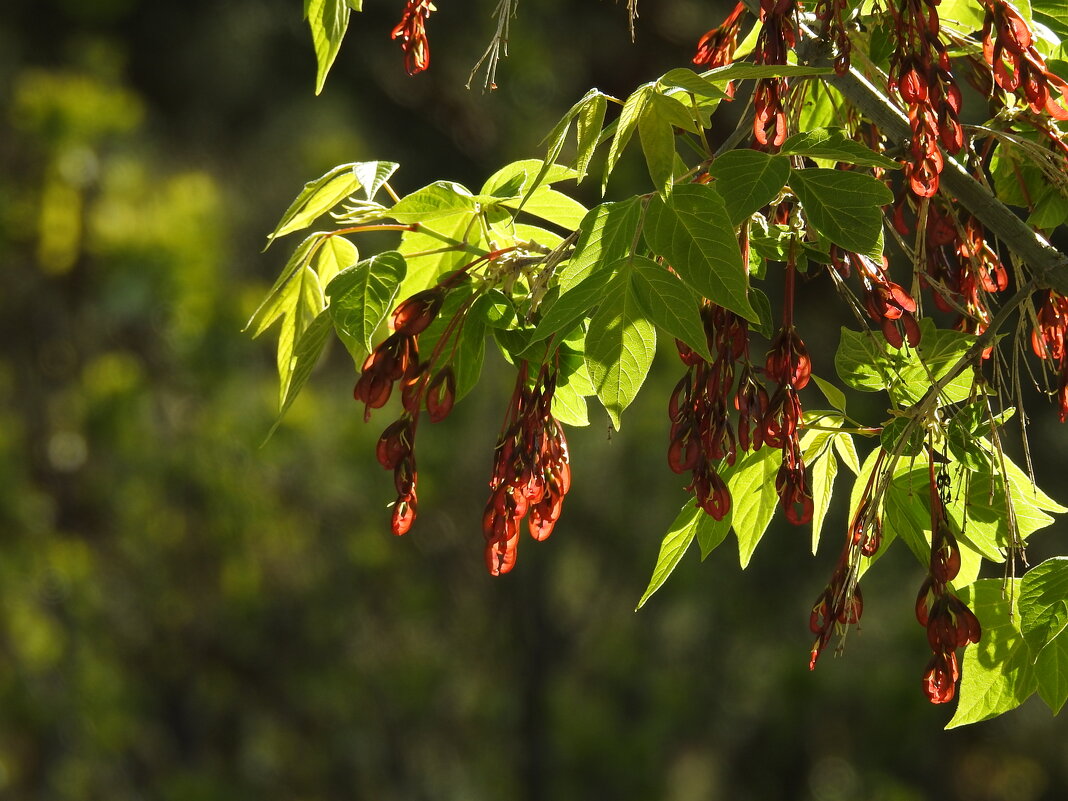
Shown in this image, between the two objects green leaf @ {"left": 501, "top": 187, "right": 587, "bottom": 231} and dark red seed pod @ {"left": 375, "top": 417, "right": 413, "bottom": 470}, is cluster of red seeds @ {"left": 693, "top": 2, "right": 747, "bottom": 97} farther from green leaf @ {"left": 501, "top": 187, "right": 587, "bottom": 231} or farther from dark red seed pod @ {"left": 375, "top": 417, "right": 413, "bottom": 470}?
dark red seed pod @ {"left": 375, "top": 417, "right": 413, "bottom": 470}

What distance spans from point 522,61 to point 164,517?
4.72 feet

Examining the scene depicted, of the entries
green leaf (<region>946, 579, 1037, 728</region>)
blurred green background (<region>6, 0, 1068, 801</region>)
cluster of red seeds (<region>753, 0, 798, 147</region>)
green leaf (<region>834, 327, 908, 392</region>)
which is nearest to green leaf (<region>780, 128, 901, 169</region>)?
cluster of red seeds (<region>753, 0, 798, 147</region>)

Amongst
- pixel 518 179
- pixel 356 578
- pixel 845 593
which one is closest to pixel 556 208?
pixel 518 179

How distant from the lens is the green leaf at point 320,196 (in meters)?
0.59

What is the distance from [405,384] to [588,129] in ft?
0.47

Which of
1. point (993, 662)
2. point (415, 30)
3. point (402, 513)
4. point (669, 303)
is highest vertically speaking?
point (415, 30)

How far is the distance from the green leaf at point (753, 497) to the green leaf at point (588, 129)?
0.61 feet

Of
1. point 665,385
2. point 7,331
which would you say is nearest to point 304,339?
point 665,385

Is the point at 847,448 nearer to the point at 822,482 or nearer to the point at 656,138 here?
the point at 822,482

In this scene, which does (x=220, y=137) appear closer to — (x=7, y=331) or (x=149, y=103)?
(x=149, y=103)

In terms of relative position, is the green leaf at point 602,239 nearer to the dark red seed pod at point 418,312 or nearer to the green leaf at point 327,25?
the dark red seed pod at point 418,312

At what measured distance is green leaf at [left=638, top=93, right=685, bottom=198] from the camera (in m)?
0.44

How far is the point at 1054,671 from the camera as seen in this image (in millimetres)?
510

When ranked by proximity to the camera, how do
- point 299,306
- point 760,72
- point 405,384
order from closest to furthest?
point 760,72, point 405,384, point 299,306
